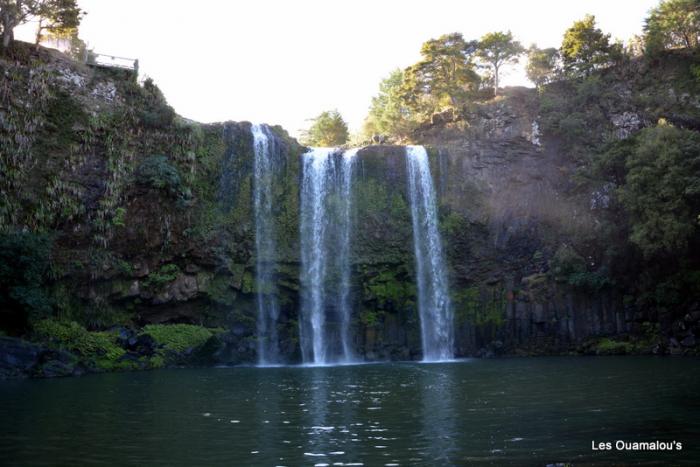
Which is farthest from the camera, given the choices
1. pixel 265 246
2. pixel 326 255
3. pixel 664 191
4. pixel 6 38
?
pixel 326 255

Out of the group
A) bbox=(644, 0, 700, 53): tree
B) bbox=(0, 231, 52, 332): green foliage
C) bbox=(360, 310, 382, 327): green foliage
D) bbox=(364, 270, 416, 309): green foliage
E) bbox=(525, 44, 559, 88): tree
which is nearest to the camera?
bbox=(0, 231, 52, 332): green foliage

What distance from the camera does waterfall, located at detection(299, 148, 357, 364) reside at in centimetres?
3544

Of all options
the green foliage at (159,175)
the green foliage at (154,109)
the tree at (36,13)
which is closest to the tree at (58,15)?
the tree at (36,13)

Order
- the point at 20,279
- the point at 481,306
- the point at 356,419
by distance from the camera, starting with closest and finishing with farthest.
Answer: the point at 356,419, the point at 20,279, the point at 481,306

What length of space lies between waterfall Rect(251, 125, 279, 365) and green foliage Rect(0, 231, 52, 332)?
11245 millimetres

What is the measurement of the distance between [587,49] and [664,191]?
65.8ft

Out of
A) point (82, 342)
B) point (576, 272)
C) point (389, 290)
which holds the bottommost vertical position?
point (82, 342)

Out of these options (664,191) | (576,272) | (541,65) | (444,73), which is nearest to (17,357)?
(576,272)

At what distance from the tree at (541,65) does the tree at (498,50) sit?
1.35m

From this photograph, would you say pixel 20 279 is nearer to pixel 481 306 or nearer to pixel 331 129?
pixel 481 306

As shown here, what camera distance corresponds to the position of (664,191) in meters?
30.0

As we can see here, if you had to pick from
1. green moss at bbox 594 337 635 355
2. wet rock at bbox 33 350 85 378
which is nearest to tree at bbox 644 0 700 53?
green moss at bbox 594 337 635 355

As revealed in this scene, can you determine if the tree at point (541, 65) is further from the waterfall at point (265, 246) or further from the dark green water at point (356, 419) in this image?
the dark green water at point (356, 419)

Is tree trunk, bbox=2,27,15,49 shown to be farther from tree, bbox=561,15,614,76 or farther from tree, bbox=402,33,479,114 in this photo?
tree, bbox=561,15,614,76
